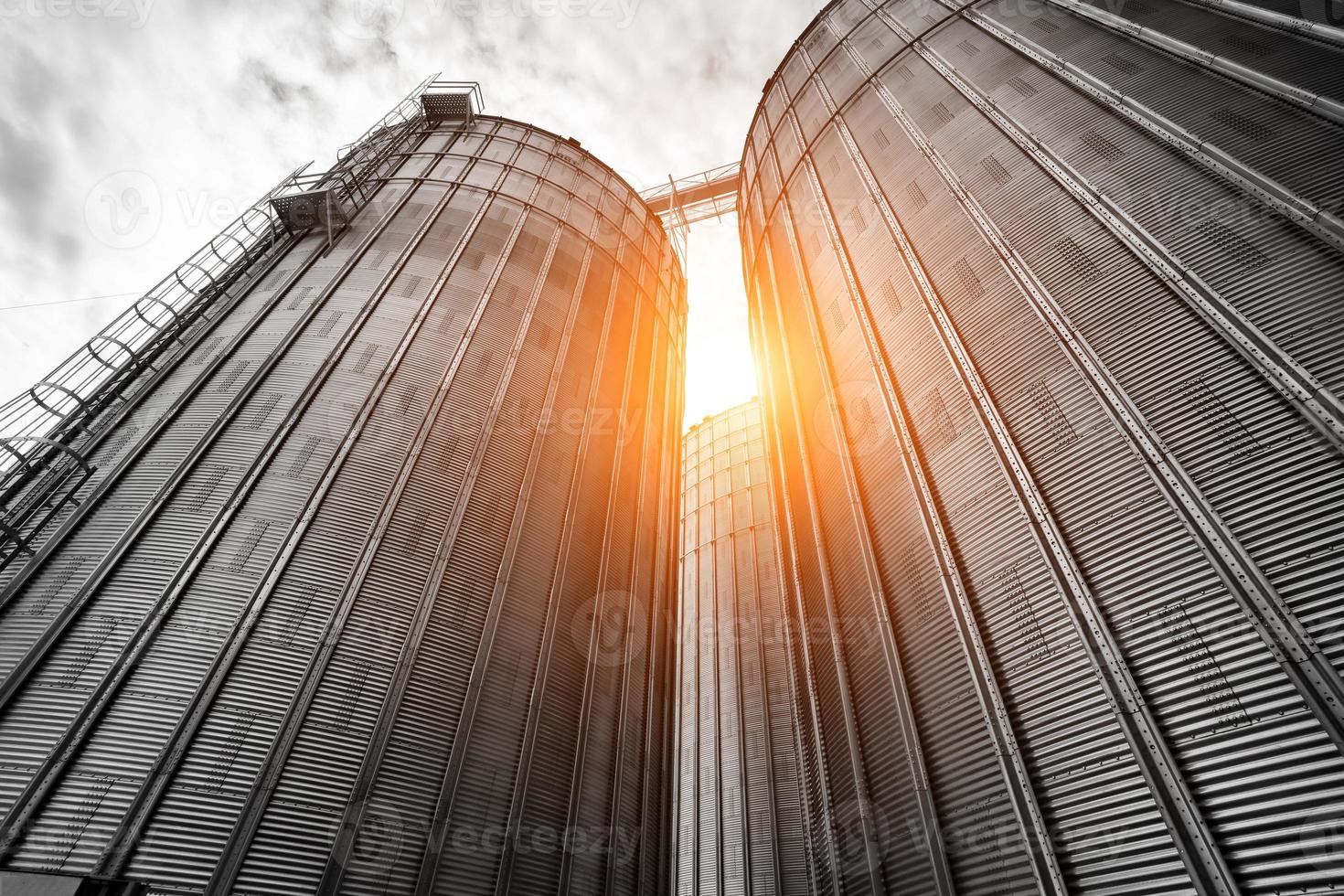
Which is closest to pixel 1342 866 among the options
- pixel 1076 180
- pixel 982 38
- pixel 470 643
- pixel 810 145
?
pixel 1076 180

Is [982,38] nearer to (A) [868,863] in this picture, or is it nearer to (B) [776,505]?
(B) [776,505]

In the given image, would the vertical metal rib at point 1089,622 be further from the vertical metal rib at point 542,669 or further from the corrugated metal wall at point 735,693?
the vertical metal rib at point 542,669

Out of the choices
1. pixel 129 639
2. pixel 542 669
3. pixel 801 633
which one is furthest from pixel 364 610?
pixel 801 633

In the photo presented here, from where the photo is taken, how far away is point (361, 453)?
31.0 ft

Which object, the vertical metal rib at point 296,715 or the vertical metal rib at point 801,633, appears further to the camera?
the vertical metal rib at point 801,633

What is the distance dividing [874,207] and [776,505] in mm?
5602

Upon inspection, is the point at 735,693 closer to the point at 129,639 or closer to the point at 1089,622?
the point at 1089,622

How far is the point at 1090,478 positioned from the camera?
6434mm

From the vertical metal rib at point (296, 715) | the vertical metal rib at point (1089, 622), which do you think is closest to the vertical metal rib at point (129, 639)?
the vertical metal rib at point (296, 715)

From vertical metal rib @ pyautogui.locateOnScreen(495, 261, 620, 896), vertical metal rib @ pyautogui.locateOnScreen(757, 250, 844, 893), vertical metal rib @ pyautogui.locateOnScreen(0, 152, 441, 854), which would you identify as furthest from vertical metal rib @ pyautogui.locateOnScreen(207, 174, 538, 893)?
vertical metal rib @ pyautogui.locateOnScreen(757, 250, 844, 893)

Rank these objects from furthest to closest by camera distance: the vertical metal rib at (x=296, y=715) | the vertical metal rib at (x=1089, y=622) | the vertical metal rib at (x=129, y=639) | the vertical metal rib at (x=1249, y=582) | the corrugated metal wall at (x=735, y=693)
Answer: the corrugated metal wall at (x=735, y=693), the vertical metal rib at (x=296, y=715), the vertical metal rib at (x=129, y=639), the vertical metal rib at (x=1089, y=622), the vertical metal rib at (x=1249, y=582)

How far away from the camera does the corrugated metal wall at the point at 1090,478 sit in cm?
483

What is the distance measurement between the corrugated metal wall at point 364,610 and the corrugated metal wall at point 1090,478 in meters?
3.34

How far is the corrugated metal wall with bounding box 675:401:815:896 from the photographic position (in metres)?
→ 13.8
